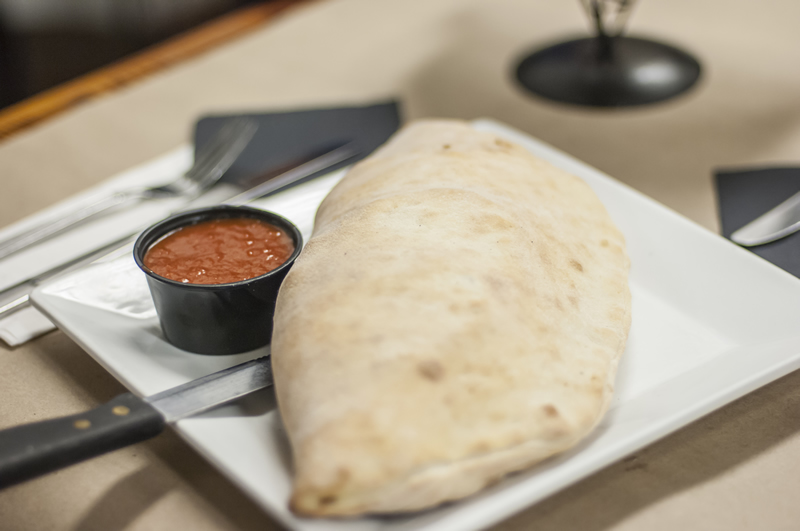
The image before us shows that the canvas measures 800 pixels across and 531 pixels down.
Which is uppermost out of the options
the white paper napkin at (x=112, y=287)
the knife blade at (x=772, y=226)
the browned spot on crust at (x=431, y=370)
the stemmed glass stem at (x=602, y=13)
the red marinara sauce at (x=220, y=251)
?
the stemmed glass stem at (x=602, y=13)

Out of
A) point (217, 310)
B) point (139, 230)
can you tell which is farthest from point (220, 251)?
point (139, 230)

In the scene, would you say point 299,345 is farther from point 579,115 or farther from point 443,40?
point 443,40

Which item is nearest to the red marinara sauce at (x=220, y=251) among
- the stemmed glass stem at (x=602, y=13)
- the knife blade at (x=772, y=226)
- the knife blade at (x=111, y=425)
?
the knife blade at (x=111, y=425)

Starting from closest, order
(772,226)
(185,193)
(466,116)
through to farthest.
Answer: (772,226) → (185,193) → (466,116)

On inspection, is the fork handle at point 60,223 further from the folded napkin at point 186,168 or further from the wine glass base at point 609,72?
the wine glass base at point 609,72

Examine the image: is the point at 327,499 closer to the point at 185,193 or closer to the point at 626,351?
the point at 626,351

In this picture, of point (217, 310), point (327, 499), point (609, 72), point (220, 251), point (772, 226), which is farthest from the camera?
point (609, 72)
